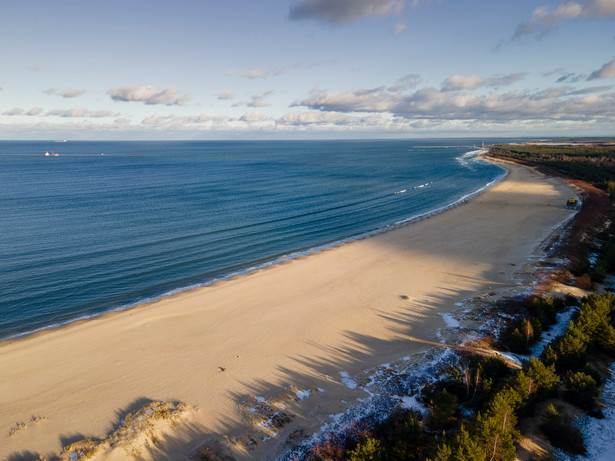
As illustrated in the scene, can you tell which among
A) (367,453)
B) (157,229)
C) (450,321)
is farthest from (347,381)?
(157,229)

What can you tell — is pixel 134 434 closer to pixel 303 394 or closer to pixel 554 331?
pixel 303 394

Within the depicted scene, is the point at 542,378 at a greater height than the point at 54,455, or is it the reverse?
the point at 542,378

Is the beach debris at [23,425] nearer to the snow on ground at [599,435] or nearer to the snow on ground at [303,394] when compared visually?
the snow on ground at [303,394]

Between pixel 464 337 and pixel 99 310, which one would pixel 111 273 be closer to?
pixel 99 310

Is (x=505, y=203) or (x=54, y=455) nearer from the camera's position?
(x=54, y=455)

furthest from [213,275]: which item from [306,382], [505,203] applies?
[505,203]
